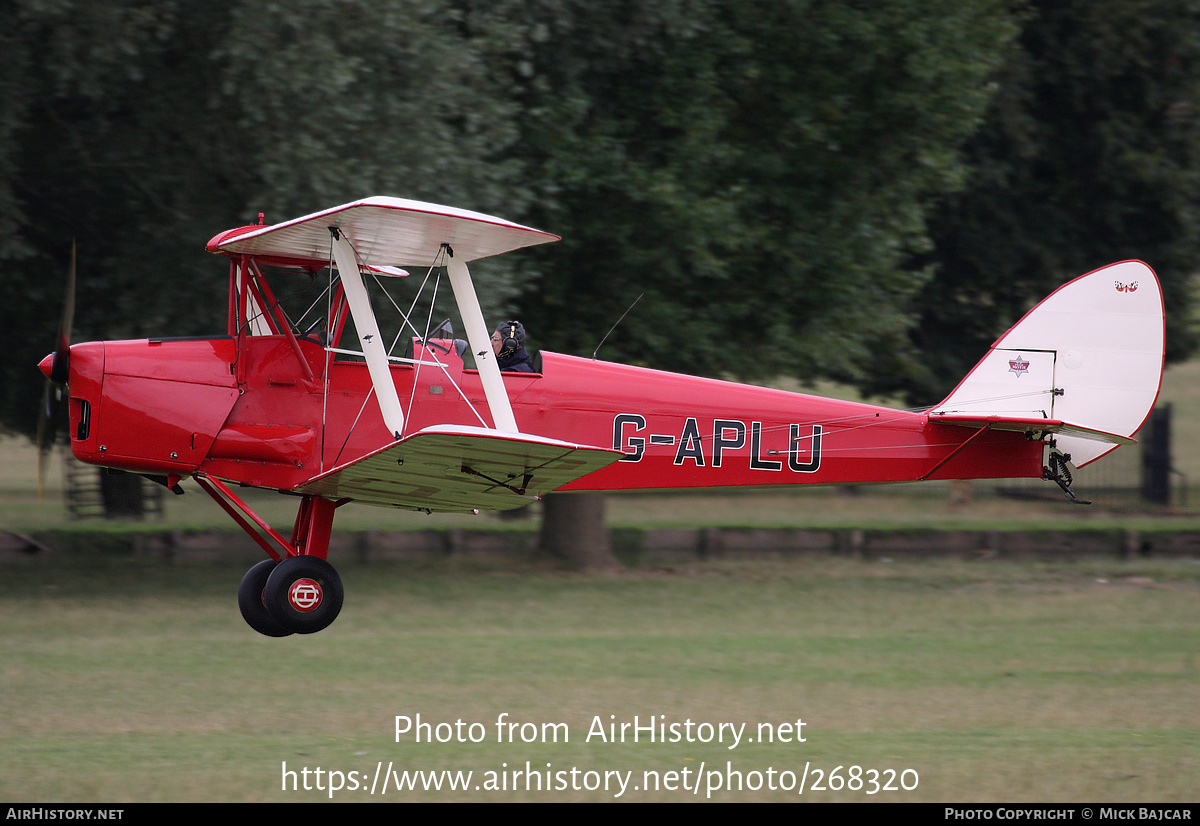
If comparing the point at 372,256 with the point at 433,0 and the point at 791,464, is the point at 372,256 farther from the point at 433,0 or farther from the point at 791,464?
the point at 433,0

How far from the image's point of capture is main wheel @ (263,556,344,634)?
7762 mm

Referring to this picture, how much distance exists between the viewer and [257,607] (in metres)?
7.90

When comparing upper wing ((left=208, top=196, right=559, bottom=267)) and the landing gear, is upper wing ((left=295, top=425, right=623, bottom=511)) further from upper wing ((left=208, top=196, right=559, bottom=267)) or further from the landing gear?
upper wing ((left=208, top=196, right=559, bottom=267))

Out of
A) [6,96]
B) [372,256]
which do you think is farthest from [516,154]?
[372,256]

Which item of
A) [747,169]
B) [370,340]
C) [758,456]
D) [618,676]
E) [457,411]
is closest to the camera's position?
[370,340]

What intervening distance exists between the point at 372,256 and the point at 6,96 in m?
7.29

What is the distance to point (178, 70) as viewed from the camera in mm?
14695

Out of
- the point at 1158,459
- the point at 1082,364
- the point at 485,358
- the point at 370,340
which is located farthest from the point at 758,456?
the point at 1158,459

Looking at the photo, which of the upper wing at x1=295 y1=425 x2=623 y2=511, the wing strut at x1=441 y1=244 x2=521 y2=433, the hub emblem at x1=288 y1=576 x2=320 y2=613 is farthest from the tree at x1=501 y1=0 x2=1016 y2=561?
the hub emblem at x1=288 y1=576 x2=320 y2=613

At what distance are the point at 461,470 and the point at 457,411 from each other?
98cm

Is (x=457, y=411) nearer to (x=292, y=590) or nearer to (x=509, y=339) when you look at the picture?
(x=509, y=339)

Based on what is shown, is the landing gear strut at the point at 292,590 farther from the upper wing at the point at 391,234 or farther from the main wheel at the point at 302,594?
the upper wing at the point at 391,234

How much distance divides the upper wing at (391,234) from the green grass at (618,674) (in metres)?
4.92

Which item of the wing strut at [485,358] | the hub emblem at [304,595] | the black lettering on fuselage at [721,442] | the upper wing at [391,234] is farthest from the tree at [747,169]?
the hub emblem at [304,595]
